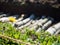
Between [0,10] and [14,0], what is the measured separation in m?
0.79

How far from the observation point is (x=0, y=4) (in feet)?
35.9

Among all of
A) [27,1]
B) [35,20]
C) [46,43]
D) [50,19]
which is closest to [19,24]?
[35,20]

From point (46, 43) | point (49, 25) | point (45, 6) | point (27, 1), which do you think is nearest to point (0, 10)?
point (27, 1)

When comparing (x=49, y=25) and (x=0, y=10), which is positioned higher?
(x=0, y=10)

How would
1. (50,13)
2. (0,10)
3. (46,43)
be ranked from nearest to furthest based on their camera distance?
(46,43) → (50,13) → (0,10)

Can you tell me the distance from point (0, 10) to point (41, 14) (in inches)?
76.9

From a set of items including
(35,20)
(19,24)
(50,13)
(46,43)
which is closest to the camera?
(46,43)

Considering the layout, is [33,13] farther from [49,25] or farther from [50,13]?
[49,25]

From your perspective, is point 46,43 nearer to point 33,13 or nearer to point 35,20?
point 35,20

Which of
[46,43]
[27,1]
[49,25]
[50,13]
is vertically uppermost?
[27,1]

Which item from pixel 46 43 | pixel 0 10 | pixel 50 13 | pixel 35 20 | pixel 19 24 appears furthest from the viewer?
pixel 0 10

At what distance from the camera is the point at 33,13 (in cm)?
1031

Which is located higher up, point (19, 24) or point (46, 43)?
point (19, 24)

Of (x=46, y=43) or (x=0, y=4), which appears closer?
(x=46, y=43)
